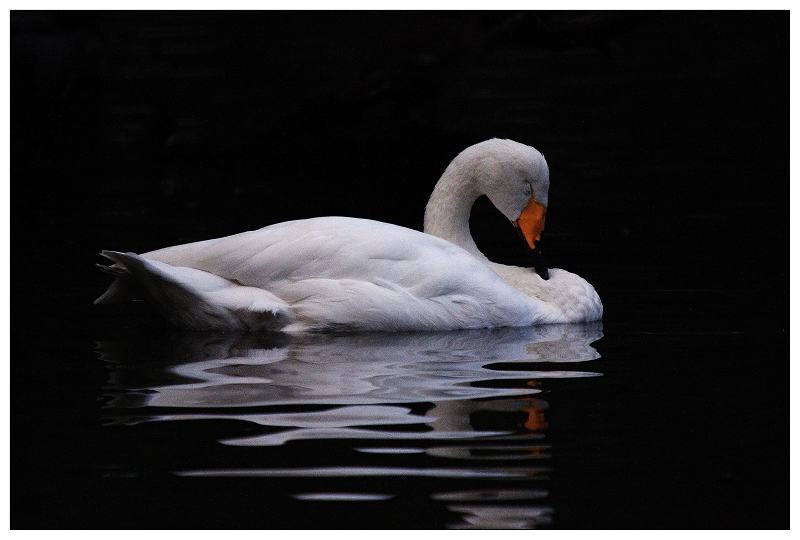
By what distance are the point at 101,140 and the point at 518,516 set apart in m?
13.6

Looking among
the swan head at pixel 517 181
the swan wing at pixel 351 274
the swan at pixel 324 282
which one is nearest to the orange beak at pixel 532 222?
the swan head at pixel 517 181

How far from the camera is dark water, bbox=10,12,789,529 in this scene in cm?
496

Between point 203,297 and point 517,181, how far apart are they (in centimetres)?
207

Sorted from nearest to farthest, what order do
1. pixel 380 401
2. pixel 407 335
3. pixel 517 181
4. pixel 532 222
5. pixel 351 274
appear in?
1. pixel 380 401
2. pixel 351 274
3. pixel 407 335
4. pixel 517 181
5. pixel 532 222

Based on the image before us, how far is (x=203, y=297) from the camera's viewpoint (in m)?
7.31

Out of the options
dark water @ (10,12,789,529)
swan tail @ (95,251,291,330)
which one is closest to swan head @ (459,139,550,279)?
dark water @ (10,12,789,529)

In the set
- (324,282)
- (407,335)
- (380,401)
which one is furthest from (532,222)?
(380,401)

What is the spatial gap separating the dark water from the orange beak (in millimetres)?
717

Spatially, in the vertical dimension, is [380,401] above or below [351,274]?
below

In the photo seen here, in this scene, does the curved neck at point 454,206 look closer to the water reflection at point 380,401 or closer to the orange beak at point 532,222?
the orange beak at point 532,222

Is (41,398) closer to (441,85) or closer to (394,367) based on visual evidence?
(394,367)

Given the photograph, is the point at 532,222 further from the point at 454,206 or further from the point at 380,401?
the point at 380,401

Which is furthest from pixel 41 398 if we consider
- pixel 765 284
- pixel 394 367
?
pixel 765 284

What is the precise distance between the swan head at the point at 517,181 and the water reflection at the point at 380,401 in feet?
2.33
